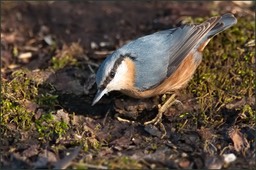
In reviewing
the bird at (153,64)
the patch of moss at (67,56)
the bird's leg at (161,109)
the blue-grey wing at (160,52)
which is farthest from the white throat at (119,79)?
the patch of moss at (67,56)

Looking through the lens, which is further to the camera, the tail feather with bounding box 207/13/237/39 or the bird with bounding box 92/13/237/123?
the tail feather with bounding box 207/13/237/39

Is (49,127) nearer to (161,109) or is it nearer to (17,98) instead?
(17,98)

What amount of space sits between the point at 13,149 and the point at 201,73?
245 cm

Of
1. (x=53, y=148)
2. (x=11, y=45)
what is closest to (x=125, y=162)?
(x=53, y=148)

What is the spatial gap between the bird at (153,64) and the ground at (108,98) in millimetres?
226

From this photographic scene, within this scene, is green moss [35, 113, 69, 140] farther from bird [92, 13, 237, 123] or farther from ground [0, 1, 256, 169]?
bird [92, 13, 237, 123]

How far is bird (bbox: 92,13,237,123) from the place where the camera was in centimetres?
537

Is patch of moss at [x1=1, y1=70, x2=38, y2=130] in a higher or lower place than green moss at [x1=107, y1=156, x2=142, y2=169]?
higher

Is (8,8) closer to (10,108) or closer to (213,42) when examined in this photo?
(10,108)

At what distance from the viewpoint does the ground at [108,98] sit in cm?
466

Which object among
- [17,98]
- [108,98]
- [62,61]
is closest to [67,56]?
[62,61]

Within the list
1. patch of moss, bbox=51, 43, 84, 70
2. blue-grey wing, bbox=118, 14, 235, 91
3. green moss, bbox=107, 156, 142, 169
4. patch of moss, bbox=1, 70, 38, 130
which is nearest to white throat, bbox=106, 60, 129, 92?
blue-grey wing, bbox=118, 14, 235, 91

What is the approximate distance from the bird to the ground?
0.23 metres

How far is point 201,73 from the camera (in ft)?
19.7
